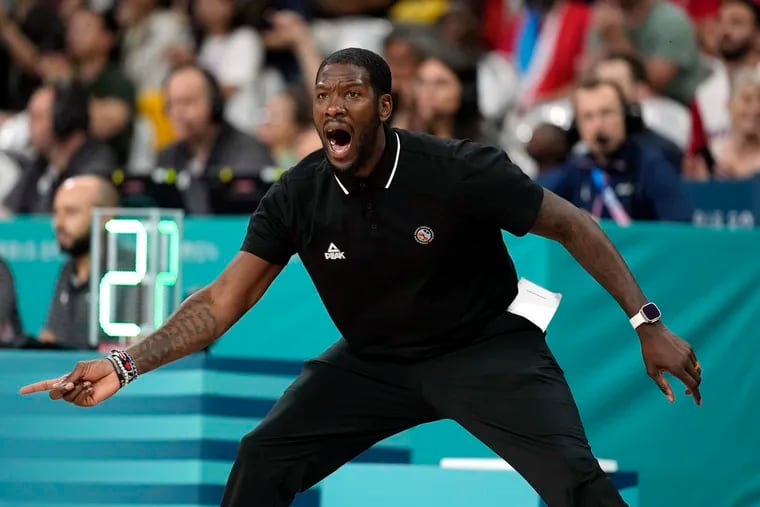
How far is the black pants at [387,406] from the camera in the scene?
5551 mm

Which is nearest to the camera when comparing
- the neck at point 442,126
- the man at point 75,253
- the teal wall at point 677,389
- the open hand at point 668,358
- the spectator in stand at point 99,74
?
the open hand at point 668,358

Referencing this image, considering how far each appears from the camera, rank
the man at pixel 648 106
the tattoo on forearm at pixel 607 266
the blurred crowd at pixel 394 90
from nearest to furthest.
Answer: the tattoo on forearm at pixel 607 266 < the blurred crowd at pixel 394 90 < the man at pixel 648 106

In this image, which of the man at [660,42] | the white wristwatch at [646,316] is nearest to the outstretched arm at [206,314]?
the white wristwatch at [646,316]

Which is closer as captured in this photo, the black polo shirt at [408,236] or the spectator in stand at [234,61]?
the black polo shirt at [408,236]

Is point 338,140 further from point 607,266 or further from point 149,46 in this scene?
point 149,46

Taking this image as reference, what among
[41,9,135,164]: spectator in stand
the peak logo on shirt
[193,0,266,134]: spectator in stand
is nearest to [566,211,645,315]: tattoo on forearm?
the peak logo on shirt

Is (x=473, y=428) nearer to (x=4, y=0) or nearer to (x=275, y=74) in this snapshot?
(x=275, y=74)

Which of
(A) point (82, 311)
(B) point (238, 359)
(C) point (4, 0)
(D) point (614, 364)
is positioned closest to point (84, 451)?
(B) point (238, 359)

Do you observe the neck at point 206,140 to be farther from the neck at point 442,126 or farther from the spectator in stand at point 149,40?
the spectator in stand at point 149,40

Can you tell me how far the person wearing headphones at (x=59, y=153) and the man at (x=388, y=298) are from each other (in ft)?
20.3

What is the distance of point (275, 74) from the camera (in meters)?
14.3

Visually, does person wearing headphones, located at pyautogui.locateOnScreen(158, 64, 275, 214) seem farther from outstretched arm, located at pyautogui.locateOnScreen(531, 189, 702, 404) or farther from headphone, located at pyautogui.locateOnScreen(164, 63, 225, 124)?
outstretched arm, located at pyautogui.locateOnScreen(531, 189, 702, 404)

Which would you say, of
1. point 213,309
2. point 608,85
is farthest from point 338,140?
point 608,85

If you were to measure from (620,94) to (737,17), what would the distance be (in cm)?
230
